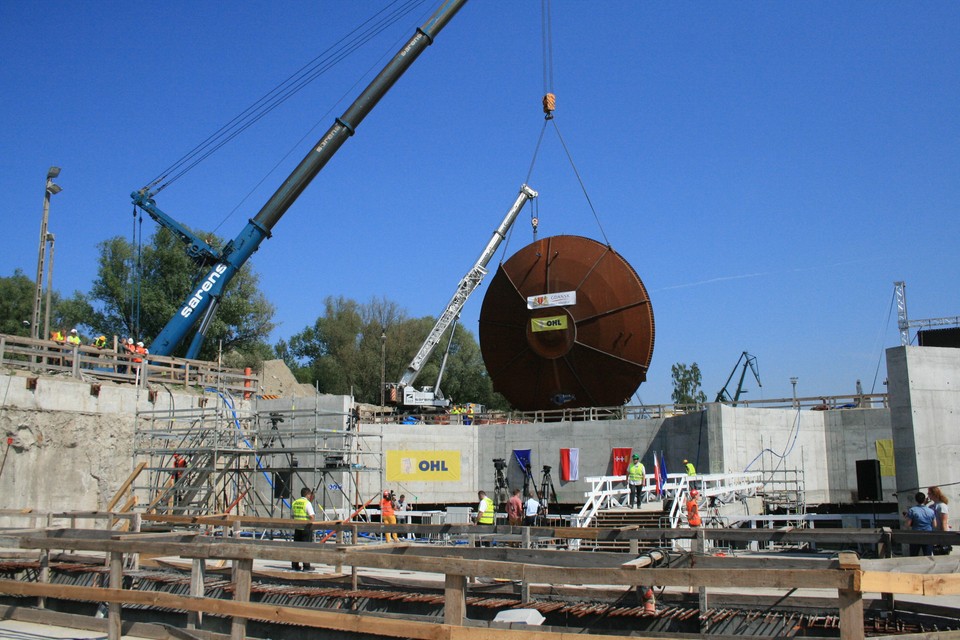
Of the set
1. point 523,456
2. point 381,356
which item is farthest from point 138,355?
point 381,356

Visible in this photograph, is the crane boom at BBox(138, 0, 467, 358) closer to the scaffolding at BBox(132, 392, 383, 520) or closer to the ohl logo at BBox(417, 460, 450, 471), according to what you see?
the scaffolding at BBox(132, 392, 383, 520)

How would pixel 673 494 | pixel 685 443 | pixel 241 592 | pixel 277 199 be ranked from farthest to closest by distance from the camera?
pixel 277 199
pixel 685 443
pixel 673 494
pixel 241 592

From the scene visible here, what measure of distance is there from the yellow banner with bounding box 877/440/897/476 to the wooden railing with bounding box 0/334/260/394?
Answer: 22474mm

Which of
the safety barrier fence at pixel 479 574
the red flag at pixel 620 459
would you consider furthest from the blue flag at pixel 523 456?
the safety barrier fence at pixel 479 574

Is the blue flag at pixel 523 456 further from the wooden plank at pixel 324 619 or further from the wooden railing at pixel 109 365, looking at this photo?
the wooden plank at pixel 324 619

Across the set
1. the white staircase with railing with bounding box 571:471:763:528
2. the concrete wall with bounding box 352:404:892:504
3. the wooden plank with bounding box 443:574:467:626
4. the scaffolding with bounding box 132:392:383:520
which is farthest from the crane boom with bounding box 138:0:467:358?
the wooden plank with bounding box 443:574:467:626

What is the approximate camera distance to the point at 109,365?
93.2 ft

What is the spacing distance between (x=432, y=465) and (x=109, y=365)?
41.8 feet

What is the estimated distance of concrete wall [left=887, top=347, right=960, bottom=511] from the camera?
57.1 feet

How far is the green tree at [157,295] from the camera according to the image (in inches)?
2215

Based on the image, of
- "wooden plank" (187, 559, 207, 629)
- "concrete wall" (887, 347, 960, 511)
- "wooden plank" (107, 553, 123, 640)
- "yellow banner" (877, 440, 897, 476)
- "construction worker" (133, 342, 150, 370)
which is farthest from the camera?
"yellow banner" (877, 440, 897, 476)

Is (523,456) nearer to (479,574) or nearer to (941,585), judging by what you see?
(479,574)

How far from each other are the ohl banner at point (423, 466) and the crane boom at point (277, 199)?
898 cm

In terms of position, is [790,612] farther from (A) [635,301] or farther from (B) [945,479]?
(A) [635,301]
